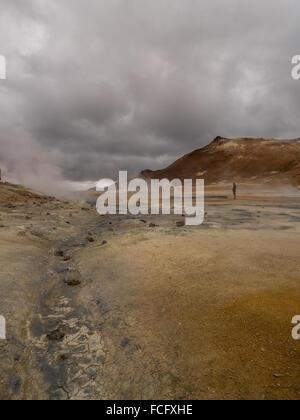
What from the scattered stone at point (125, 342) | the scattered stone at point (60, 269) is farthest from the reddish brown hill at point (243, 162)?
the scattered stone at point (125, 342)

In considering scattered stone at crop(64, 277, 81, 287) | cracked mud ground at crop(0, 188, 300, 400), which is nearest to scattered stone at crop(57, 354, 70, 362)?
cracked mud ground at crop(0, 188, 300, 400)

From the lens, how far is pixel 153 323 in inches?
168

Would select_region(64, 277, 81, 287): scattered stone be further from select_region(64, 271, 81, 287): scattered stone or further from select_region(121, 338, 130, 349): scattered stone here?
select_region(121, 338, 130, 349): scattered stone

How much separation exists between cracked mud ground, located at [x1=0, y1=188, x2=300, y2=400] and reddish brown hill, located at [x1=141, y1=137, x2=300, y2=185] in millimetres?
62178

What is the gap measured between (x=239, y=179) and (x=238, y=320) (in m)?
81.3

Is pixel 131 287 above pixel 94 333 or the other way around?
above

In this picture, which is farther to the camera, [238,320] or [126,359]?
[238,320]

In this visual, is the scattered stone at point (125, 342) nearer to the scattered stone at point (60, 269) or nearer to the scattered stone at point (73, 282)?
the scattered stone at point (73, 282)

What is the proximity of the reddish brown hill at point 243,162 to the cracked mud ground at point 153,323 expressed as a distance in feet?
204

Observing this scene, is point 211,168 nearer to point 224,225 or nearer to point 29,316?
point 224,225

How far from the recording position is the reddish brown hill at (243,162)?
7531cm
